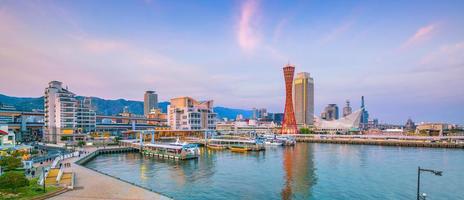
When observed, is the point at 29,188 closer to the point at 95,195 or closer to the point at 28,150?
the point at 95,195

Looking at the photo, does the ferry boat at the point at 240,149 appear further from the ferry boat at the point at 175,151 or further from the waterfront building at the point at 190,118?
the waterfront building at the point at 190,118

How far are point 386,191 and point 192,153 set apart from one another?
3139 centimetres

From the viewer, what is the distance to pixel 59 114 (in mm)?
76875

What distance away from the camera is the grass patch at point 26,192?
18.8m

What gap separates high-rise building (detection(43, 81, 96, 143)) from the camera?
76.7 metres

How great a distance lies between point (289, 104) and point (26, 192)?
99.2 m

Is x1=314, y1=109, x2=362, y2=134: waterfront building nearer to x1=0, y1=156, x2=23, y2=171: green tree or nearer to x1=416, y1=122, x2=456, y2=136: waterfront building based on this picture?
x1=416, y1=122, x2=456, y2=136: waterfront building

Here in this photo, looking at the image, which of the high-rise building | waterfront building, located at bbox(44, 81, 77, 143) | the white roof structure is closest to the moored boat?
the high-rise building

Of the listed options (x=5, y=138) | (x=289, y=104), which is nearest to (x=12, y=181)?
(x=5, y=138)

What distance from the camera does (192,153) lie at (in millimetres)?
49125

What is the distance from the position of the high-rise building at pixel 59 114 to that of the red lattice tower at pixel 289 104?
72781 millimetres

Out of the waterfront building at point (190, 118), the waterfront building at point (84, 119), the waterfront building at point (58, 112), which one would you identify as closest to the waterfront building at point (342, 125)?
the waterfront building at point (190, 118)

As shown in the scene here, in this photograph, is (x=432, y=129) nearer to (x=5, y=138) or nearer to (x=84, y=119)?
(x=84, y=119)

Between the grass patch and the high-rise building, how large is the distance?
61.9m
